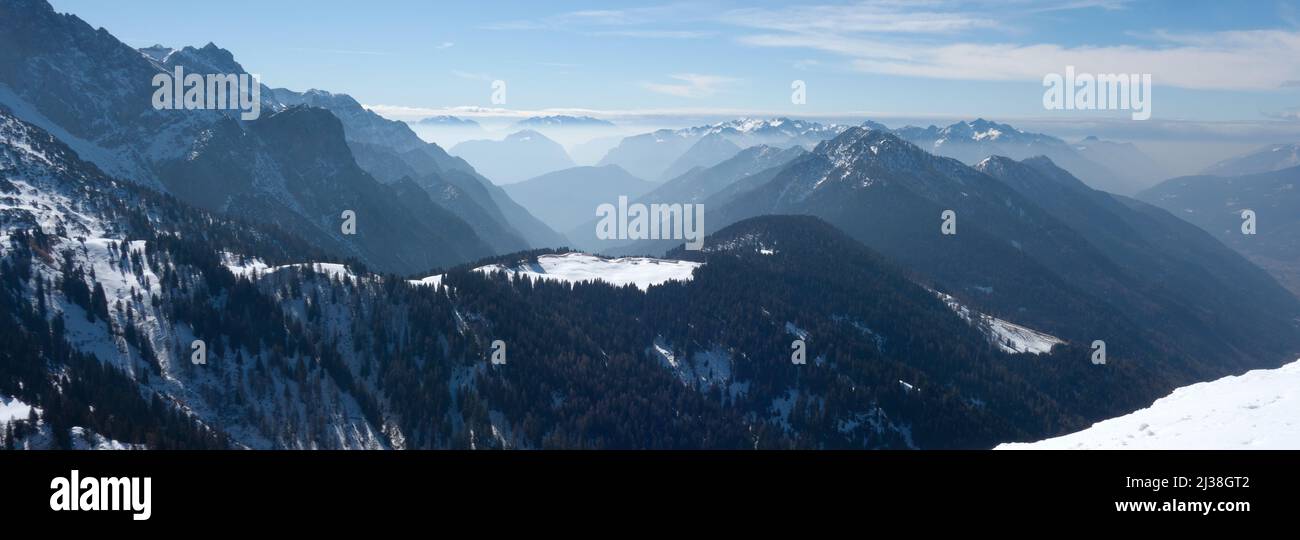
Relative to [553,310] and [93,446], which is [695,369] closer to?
[553,310]

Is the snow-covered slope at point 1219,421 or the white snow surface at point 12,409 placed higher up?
the snow-covered slope at point 1219,421

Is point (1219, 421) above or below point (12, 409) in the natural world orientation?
above

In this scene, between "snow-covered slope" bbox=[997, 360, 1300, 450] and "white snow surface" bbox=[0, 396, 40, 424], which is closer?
"snow-covered slope" bbox=[997, 360, 1300, 450]

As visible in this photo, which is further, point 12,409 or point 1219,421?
point 12,409

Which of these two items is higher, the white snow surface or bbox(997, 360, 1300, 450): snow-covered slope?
bbox(997, 360, 1300, 450): snow-covered slope

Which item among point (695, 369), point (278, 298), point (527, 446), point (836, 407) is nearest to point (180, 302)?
point (278, 298)
